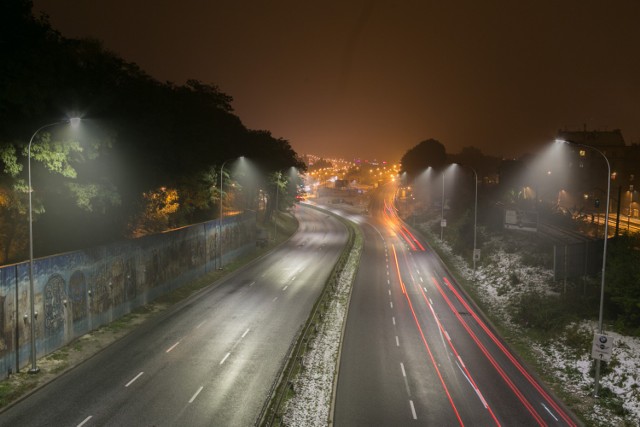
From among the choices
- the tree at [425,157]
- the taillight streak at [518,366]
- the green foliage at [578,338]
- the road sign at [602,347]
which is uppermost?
the tree at [425,157]

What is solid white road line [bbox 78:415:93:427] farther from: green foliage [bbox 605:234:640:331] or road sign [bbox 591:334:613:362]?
green foliage [bbox 605:234:640:331]

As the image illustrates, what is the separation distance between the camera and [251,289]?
138ft

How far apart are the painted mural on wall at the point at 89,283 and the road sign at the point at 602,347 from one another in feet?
93.1

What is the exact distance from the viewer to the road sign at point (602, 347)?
21922 mm

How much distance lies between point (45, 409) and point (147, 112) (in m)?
25.0

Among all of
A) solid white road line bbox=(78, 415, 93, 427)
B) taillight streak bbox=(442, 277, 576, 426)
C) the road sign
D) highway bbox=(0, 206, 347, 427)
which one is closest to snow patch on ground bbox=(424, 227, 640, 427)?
taillight streak bbox=(442, 277, 576, 426)

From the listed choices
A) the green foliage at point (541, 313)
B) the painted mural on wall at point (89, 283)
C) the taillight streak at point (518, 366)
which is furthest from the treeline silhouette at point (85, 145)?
the green foliage at point (541, 313)

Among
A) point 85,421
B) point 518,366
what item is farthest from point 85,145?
point 518,366

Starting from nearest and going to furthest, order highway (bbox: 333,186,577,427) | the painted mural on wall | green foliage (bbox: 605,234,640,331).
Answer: highway (bbox: 333,186,577,427) → the painted mural on wall → green foliage (bbox: 605,234,640,331)

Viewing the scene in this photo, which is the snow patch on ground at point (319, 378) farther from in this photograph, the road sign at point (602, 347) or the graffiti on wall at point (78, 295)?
the graffiti on wall at point (78, 295)

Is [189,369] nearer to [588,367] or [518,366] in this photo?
[518,366]

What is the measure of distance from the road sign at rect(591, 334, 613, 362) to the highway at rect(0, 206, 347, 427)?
1579cm

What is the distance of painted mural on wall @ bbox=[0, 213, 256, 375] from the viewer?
2264cm

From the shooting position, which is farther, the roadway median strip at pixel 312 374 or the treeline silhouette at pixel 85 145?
the treeline silhouette at pixel 85 145
